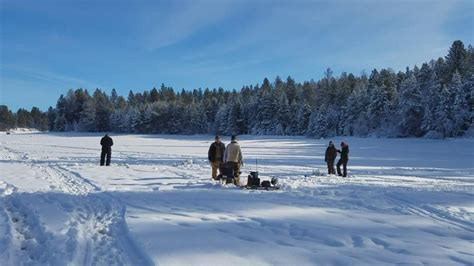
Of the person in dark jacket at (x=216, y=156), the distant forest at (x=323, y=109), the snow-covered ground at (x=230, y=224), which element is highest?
the distant forest at (x=323, y=109)

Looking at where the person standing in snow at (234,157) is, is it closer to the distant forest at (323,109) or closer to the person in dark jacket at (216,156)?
the person in dark jacket at (216,156)

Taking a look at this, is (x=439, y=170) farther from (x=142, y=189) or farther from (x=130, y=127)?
(x=130, y=127)

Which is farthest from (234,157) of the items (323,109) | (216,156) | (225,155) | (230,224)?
(323,109)

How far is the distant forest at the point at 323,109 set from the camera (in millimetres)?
55688

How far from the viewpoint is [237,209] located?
33.2 ft

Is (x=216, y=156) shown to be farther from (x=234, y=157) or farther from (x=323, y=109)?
(x=323, y=109)

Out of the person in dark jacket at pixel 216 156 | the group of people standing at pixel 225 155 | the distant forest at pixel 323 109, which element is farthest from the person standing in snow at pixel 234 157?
the distant forest at pixel 323 109

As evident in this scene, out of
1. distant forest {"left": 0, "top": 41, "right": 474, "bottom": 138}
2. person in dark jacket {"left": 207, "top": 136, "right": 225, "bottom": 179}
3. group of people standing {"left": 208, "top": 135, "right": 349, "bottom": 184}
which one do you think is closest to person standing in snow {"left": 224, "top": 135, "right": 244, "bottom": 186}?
group of people standing {"left": 208, "top": 135, "right": 349, "bottom": 184}

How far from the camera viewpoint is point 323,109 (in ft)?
258

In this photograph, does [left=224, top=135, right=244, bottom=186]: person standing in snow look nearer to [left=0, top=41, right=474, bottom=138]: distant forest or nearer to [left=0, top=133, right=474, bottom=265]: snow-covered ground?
[left=0, top=133, right=474, bottom=265]: snow-covered ground

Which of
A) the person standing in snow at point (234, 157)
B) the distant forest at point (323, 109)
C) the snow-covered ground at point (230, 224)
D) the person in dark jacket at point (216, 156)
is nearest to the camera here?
the snow-covered ground at point (230, 224)

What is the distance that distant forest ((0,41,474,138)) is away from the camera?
55.7 meters

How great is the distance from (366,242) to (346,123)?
222 feet

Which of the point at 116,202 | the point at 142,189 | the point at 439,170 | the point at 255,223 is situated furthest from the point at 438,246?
the point at 439,170
